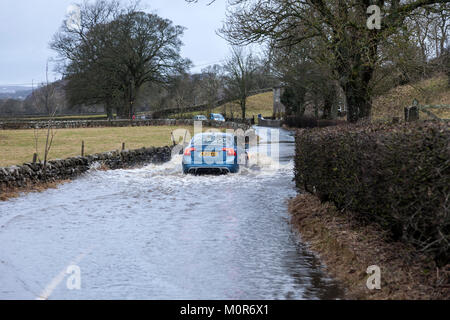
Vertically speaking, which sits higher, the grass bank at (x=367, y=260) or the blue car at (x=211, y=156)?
the blue car at (x=211, y=156)

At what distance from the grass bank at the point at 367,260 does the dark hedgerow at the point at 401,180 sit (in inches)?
7.5

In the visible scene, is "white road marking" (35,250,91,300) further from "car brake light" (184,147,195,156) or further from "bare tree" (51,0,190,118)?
"bare tree" (51,0,190,118)

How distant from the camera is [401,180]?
575 centimetres

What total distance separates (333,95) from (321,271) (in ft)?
134

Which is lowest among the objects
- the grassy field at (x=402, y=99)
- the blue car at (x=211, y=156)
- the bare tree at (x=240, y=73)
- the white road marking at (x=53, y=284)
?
the white road marking at (x=53, y=284)

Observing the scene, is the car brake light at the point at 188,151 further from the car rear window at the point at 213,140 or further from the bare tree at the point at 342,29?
the bare tree at the point at 342,29

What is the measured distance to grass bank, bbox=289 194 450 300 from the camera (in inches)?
203

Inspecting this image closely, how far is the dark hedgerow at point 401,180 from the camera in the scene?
203 inches

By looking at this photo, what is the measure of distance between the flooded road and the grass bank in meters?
0.26

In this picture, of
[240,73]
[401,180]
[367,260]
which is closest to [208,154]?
[367,260]

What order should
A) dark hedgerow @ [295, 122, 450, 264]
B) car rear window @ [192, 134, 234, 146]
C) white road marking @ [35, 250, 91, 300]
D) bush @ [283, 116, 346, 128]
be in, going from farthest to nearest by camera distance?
bush @ [283, 116, 346, 128], car rear window @ [192, 134, 234, 146], white road marking @ [35, 250, 91, 300], dark hedgerow @ [295, 122, 450, 264]

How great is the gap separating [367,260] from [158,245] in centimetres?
361

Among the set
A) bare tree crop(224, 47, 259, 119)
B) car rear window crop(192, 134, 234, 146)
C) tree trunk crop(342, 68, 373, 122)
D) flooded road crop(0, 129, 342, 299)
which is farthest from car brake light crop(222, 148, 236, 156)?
bare tree crop(224, 47, 259, 119)

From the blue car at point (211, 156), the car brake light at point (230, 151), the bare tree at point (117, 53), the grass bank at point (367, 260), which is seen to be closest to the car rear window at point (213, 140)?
the blue car at point (211, 156)
